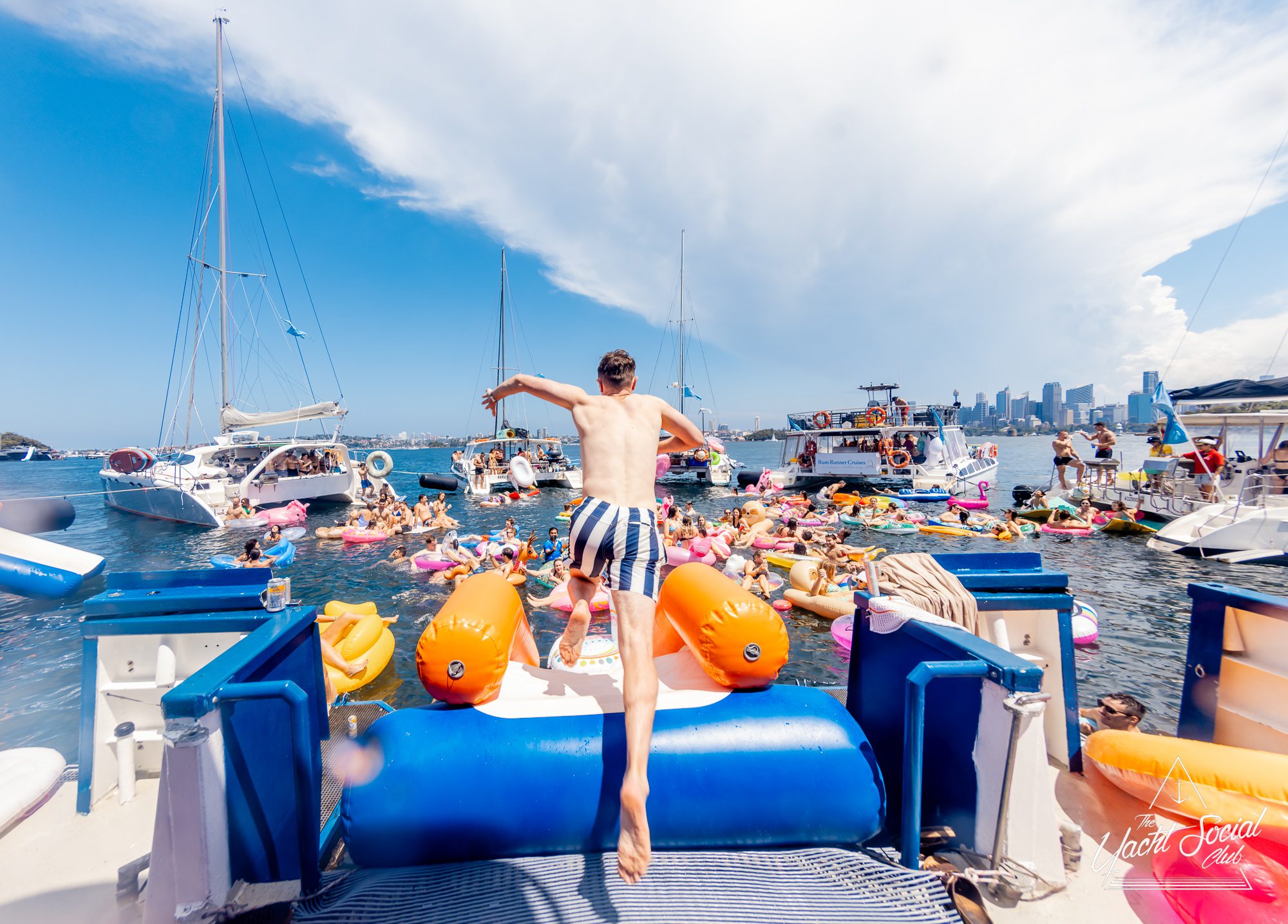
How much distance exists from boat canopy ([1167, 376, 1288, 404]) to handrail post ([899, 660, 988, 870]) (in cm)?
1777

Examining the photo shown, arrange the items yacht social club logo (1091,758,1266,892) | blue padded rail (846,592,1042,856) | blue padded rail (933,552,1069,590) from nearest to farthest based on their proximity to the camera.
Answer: blue padded rail (846,592,1042,856), yacht social club logo (1091,758,1266,892), blue padded rail (933,552,1069,590)

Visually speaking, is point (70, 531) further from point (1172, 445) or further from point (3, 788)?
point (1172, 445)

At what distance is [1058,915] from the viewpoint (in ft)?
7.17

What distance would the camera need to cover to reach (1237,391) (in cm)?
1385

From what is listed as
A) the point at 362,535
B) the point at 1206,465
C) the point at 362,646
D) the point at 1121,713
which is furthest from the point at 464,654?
the point at 1206,465

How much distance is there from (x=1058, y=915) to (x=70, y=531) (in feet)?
104

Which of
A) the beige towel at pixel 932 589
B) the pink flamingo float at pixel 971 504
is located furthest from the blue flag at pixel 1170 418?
the beige towel at pixel 932 589

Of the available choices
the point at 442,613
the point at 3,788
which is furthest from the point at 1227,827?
the point at 3,788

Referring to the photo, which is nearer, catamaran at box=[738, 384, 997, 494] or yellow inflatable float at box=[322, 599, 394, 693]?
yellow inflatable float at box=[322, 599, 394, 693]

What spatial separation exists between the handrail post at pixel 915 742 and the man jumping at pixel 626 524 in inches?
43.1

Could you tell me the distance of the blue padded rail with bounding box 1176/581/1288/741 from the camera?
3.37m

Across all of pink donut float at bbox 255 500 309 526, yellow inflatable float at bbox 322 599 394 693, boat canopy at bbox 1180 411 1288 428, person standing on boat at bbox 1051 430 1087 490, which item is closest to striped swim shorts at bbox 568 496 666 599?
yellow inflatable float at bbox 322 599 394 693

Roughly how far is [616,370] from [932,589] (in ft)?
7.84

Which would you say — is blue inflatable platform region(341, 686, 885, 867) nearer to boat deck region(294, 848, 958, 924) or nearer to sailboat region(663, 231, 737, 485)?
boat deck region(294, 848, 958, 924)
